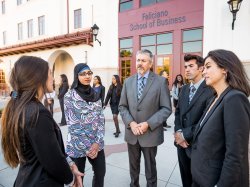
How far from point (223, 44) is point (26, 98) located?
29.6 feet

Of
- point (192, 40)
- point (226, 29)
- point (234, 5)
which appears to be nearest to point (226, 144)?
point (234, 5)

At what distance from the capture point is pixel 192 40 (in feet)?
32.8

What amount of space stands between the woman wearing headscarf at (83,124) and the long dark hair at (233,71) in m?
1.56

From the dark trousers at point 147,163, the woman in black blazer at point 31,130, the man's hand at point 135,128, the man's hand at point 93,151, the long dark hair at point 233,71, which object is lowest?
the dark trousers at point 147,163

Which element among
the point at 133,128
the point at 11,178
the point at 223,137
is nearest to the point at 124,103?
the point at 133,128

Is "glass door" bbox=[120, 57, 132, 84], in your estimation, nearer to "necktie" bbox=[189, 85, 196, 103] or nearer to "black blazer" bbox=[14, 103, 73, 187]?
"necktie" bbox=[189, 85, 196, 103]

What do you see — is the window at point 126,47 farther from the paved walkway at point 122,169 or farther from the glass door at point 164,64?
the paved walkway at point 122,169

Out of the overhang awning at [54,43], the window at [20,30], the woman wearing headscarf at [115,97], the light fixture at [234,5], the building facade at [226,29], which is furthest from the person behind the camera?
the window at [20,30]

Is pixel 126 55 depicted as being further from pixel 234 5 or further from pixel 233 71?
pixel 233 71

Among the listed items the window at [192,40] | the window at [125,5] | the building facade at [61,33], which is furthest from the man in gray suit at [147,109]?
the window at [125,5]

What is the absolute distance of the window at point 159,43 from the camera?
1074 centimetres

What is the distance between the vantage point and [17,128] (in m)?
1.38

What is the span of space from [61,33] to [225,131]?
15697mm

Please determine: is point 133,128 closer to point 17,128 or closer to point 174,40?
point 17,128
